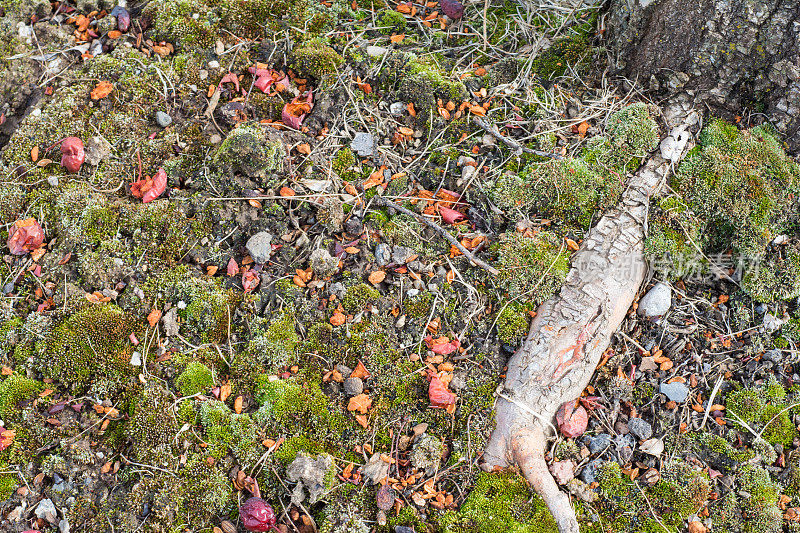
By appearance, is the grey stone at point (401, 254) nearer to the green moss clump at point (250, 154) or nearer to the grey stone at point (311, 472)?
the green moss clump at point (250, 154)

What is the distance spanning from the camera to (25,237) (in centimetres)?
334

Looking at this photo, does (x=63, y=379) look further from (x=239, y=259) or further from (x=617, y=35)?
(x=617, y=35)

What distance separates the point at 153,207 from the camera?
3447 mm

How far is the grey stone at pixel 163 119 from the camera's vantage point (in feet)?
12.4

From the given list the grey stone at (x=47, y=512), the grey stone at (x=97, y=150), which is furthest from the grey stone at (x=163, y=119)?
the grey stone at (x=47, y=512)

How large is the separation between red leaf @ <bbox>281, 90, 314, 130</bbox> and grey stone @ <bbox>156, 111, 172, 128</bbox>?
2.55ft

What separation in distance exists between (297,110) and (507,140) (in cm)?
147

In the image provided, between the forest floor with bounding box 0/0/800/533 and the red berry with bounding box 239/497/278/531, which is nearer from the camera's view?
the red berry with bounding box 239/497/278/531

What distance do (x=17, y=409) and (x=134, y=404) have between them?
1.96ft

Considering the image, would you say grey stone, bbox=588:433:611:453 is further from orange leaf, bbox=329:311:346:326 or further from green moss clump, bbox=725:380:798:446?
orange leaf, bbox=329:311:346:326

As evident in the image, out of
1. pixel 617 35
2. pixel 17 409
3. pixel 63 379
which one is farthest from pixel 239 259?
pixel 617 35

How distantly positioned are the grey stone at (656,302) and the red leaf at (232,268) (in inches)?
99.5

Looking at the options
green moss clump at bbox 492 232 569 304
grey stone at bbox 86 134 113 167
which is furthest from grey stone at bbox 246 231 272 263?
green moss clump at bbox 492 232 569 304

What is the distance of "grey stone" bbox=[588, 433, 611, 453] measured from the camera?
124 inches
